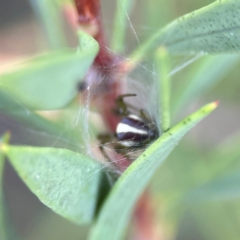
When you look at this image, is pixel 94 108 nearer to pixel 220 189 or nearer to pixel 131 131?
pixel 131 131

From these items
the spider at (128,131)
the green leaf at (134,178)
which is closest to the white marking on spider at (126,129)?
the spider at (128,131)

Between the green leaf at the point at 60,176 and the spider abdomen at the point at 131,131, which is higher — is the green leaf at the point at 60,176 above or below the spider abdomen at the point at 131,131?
above

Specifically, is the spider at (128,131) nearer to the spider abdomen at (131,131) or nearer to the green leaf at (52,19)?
the spider abdomen at (131,131)

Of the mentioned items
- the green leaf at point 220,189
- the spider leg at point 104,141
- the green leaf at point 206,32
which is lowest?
the green leaf at point 220,189

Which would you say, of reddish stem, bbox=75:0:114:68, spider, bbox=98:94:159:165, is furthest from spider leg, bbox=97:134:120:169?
reddish stem, bbox=75:0:114:68

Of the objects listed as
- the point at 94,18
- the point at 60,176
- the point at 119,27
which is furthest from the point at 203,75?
the point at 60,176

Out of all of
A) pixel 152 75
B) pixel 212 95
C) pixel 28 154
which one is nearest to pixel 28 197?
pixel 212 95

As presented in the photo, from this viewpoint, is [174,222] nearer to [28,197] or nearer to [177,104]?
[177,104]
